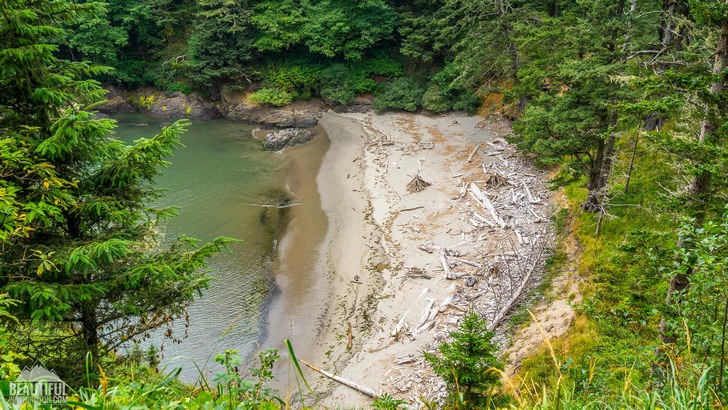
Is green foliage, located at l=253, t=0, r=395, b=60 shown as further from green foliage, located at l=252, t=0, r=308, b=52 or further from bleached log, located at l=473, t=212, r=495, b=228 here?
bleached log, located at l=473, t=212, r=495, b=228

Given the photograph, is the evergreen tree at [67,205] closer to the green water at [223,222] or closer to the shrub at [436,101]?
Answer: the green water at [223,222]

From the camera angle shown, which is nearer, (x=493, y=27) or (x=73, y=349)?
(x=73, y=349)

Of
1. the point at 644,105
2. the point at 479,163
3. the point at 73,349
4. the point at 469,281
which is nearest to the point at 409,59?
the point at 479,163

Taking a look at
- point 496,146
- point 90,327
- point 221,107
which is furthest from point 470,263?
point 221,107

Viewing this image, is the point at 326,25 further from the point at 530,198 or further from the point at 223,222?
the point at 530,198

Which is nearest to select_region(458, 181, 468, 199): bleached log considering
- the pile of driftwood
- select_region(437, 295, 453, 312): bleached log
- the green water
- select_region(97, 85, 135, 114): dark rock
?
the pile of driftwood

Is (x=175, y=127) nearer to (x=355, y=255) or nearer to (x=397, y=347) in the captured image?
(x=397, y=347)

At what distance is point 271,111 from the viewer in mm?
31094

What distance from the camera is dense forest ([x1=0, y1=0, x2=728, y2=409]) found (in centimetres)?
361

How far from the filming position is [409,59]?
3069 centimetres

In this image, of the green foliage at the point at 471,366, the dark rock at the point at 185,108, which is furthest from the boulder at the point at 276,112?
the green foliage at the point at 471,366

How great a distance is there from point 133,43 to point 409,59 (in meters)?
22.8

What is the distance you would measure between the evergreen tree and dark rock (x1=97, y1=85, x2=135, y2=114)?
3203 cm

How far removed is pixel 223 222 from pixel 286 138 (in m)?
9.67
